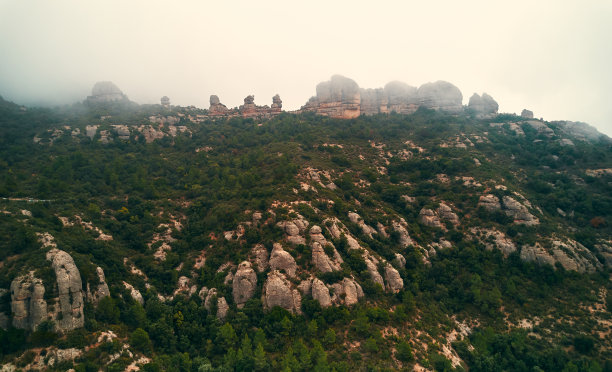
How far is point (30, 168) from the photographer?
Answer: 8212 cm

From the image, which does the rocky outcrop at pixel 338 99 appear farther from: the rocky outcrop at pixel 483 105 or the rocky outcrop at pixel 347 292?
the rocky outcrop at pixel 347 292

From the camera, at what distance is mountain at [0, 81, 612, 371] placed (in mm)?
47500

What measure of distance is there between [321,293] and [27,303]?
48900 millimetres

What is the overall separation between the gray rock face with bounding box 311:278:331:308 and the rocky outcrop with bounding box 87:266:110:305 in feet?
129

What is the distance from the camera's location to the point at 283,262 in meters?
59.8

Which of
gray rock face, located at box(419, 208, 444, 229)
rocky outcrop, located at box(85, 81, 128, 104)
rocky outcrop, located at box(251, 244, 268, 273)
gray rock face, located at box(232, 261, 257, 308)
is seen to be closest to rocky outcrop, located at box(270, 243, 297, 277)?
rocky outcrop, located at box(251, 244, 268, 273)

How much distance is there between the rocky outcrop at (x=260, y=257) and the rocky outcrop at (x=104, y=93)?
15641 cm

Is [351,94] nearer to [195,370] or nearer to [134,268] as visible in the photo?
[134,268]

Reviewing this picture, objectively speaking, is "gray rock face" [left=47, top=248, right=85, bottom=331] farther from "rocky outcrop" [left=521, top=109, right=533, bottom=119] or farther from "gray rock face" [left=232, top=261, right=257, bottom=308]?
"rocky outcrop" [left=521, top=109, right=533, bottom=119]

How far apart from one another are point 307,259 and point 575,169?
100008 millimetres

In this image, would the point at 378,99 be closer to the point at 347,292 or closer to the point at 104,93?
the point at 347,292

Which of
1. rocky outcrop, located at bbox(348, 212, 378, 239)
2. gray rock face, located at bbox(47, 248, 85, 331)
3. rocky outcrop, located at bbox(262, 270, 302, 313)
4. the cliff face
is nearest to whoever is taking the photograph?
gray rock face, located at bbox(47, 248, 85, 331)

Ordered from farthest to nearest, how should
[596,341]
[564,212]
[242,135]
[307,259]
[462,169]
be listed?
[242,135], [462,169], [564,212], [307,259], [596,341]

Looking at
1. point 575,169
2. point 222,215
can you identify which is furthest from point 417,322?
point 575,169
